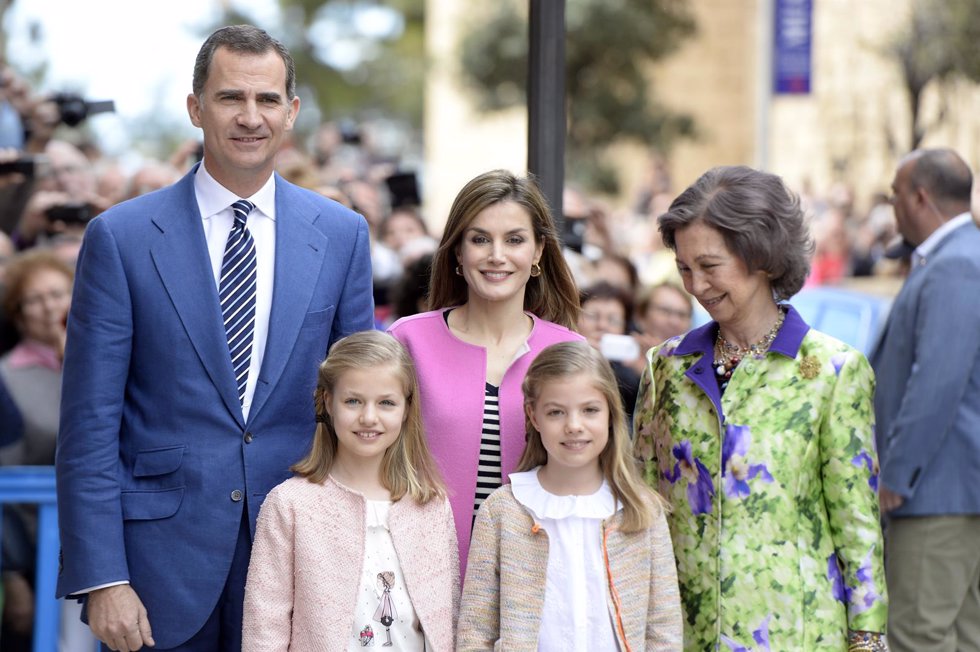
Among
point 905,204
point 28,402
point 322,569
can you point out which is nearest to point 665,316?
point 905,204

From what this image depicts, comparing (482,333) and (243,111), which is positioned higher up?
(243,111)

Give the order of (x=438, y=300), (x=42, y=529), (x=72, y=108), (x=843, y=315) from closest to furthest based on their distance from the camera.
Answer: (x=438, y=300), (x=42, y=529), (x=72, y=108), (x=843, y=315)

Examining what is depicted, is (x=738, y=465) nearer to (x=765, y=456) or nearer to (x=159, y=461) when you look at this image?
(x=765, y=456)

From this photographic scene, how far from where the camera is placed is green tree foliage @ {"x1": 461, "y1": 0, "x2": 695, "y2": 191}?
20.5m

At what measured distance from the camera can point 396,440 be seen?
136 inches

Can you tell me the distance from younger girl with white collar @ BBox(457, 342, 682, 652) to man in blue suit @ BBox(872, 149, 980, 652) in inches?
79.9

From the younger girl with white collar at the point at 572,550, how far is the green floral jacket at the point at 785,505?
0.11 meters

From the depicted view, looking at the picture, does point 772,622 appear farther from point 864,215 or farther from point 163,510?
point 864,215

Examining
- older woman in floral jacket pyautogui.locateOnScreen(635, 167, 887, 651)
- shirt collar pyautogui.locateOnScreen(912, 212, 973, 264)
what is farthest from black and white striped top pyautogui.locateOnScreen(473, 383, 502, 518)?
shirt collar pyautogui.locateOnScreen(912, 212, 973, 264)

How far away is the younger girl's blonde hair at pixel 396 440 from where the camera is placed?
3428mm

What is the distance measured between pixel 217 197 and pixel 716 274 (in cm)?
126

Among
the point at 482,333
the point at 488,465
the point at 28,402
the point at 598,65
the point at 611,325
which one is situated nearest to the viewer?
the point at 488,465

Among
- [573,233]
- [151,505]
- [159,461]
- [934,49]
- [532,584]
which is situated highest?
[934,49]

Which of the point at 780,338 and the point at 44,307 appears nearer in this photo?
the point at 780,338
